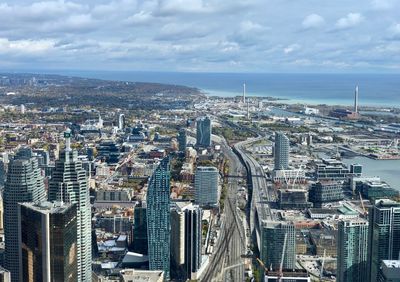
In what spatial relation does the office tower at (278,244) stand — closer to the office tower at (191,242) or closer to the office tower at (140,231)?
the office tower at (191,242)

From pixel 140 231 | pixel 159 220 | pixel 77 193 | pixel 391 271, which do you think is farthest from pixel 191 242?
pixel 391 271

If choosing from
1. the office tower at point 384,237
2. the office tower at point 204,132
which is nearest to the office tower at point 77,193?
the office tower at point 384,237

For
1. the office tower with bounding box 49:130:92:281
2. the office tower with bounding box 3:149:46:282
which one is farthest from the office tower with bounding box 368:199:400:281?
the office tower with bounding box 3:149:46:282

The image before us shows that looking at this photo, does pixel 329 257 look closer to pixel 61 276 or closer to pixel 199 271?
pixel 199 271

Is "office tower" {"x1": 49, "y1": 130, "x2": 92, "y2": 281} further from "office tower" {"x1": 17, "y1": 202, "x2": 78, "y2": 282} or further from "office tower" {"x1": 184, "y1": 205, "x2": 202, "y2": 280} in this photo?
"office tower" {"x1": 184, "y1": 205, "x2": 202, "y2": 280}

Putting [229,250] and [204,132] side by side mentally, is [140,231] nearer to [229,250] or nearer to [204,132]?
[229,250]

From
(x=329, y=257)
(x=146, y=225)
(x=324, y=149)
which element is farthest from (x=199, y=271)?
(x=324, y=149)
